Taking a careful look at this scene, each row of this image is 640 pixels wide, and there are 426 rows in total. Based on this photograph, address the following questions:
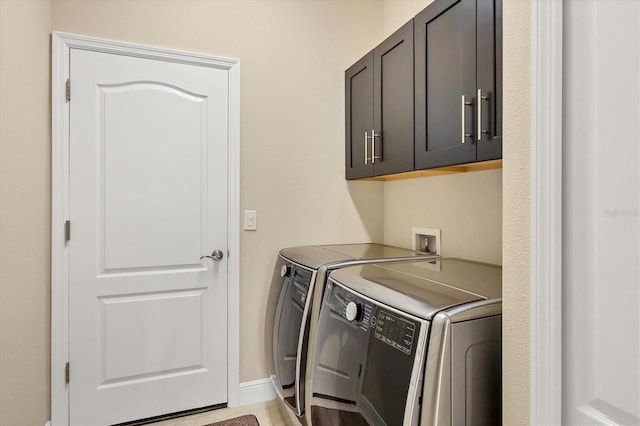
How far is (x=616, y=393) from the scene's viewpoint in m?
0.68

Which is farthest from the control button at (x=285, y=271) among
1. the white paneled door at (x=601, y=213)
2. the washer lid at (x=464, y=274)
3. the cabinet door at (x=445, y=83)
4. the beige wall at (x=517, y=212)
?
the white paneled door at (x=601, y=213)

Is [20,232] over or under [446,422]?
over

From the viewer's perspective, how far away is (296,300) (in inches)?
70.8

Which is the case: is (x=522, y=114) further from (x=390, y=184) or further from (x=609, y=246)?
(x=390, y=184)

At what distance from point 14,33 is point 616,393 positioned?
2.20 meters

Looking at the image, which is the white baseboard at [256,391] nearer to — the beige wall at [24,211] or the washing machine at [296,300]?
the washing machine at [296,300]

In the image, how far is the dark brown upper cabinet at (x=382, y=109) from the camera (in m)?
1.76

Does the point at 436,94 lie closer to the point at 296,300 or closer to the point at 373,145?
the point at 373,145

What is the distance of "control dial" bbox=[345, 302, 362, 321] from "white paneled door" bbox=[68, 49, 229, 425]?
1.11 m

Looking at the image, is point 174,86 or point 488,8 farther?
point 174,86

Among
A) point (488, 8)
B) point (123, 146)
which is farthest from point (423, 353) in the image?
point (123, 146)

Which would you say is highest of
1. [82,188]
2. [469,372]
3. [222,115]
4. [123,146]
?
[222,115]

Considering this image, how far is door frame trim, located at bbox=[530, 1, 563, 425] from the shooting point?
76 centimetres

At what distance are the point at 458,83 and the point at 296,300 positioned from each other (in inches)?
46.9
